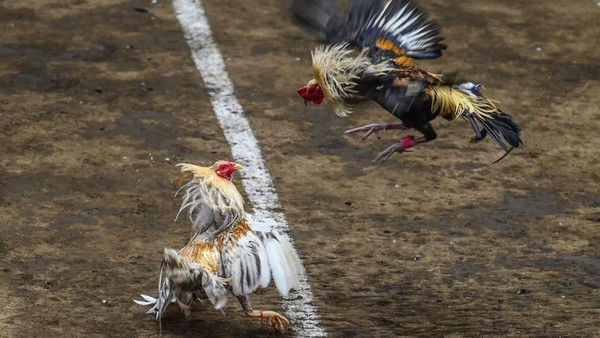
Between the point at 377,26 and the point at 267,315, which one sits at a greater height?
the point at 377,26

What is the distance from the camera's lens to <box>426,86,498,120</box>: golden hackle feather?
748 centimetres

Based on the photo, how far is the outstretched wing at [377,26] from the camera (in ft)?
25.7

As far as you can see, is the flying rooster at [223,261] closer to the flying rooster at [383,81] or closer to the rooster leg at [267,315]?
the rooster leg at [267,315]

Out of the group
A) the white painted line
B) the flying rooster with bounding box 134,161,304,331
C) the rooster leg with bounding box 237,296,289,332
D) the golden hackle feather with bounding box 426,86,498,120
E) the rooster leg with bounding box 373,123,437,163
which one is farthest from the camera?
the rooster leg with bounding box 373,123,437,163

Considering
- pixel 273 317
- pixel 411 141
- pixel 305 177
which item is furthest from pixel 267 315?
pixel 305 177

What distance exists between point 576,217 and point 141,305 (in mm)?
3112

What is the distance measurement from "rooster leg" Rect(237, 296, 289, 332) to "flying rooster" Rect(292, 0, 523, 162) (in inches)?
50.8

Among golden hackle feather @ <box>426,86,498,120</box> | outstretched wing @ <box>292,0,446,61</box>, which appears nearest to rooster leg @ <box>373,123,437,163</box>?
golden hackle feather @ <box>426,86,498,120</box>

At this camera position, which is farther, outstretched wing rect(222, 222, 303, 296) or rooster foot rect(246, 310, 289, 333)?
rooster foot rect(246, 310, 289, 333)

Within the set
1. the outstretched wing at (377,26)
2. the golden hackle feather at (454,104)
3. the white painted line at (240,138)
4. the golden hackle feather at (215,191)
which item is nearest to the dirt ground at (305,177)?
the white painted line at (240,138)

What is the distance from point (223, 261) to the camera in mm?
6953

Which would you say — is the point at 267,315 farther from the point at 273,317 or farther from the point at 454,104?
the point at 454,104

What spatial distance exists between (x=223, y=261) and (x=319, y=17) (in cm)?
182

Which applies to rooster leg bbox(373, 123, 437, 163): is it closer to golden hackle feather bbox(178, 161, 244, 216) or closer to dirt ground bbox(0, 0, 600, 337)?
dirt ground bbox(0, 0, 600, 337)
